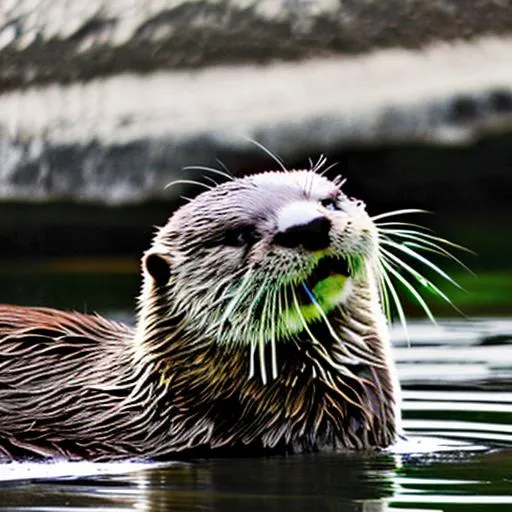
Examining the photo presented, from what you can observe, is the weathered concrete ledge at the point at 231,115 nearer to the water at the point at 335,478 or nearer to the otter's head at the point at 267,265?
the water at the point at 335,478

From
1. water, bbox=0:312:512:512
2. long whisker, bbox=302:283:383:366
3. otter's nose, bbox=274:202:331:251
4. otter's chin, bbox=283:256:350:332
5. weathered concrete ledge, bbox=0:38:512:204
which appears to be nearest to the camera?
water, bbox=0:312:512:512

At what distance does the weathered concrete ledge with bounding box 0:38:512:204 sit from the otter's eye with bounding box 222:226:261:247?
239 inches

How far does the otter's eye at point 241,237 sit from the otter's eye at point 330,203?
209mm

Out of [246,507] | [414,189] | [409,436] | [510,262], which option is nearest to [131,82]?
[414,189]

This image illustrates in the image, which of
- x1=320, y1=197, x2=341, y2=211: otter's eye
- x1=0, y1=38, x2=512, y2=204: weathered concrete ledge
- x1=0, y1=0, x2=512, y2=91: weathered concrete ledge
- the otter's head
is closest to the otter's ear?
the otter's head

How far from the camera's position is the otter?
5.78 m

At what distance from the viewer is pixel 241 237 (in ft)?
19.1

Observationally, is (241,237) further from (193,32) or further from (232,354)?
(193,32)

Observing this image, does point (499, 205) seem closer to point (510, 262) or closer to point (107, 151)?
point (510, 262)

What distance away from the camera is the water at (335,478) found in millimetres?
4934

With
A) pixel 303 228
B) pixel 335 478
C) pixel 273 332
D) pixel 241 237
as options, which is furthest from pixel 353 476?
pixel 241 237

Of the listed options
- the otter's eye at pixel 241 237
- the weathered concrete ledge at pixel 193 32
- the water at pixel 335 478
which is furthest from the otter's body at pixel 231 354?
the weathered concrete ledge at pixel 193 32

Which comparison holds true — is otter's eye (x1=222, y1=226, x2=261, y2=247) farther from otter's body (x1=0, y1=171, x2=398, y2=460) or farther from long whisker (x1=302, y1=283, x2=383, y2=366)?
long whisker (x1=302, y1=283, x2=383, y2=366)

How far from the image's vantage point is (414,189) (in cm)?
1183
